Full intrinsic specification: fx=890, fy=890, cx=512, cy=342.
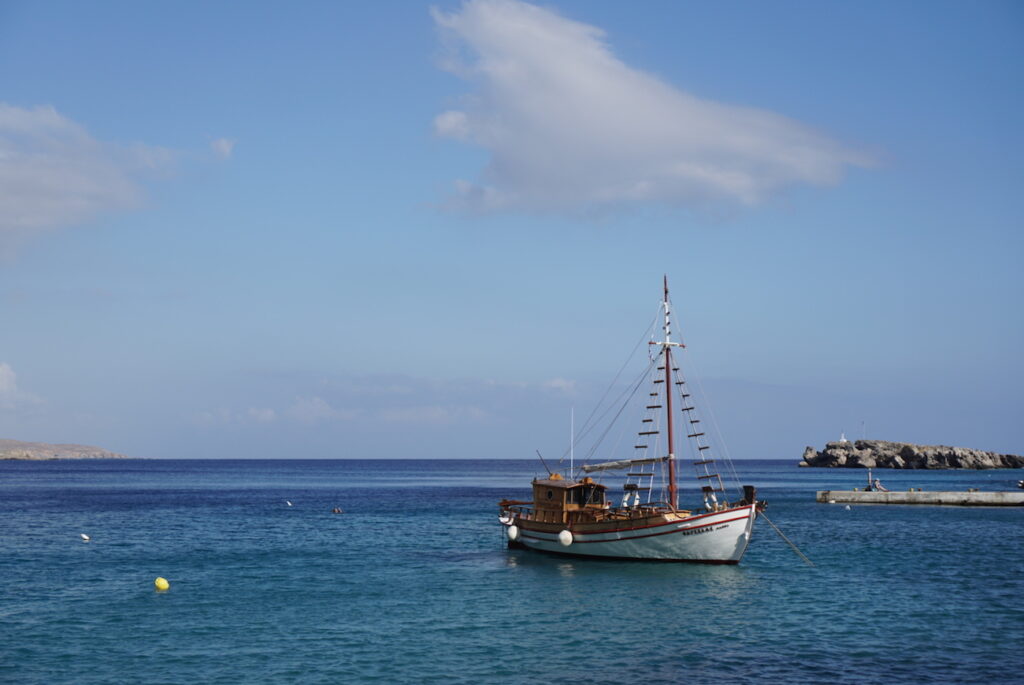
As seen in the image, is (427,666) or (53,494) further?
(53,494)

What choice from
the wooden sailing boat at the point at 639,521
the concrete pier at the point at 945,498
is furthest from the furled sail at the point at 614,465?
the concrete pier at the point at 945,498

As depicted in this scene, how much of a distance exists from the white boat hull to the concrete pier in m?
58.7

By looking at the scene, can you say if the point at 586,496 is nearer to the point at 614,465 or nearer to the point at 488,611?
the point at 614,465

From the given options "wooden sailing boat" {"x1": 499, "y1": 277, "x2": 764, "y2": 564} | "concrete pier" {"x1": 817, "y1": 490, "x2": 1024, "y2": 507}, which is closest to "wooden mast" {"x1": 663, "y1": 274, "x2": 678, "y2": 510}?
"wooden sailing boat" {"x1": 499, "y1": 277, "x2": 764, "y2": 564}

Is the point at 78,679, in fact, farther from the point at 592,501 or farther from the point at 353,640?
the point at 592,501

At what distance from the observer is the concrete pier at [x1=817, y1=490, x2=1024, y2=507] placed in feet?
319

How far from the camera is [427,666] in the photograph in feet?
94.5

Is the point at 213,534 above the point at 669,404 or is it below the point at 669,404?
below

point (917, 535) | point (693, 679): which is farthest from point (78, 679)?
point (917, 535)

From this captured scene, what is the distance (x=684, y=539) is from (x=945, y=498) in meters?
62.2

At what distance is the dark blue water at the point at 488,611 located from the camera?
28484mm

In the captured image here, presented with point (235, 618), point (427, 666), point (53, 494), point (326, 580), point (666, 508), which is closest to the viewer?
point (427, 666)

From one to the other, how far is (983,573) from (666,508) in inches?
672

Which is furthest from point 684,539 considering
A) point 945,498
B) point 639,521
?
point 945,498
